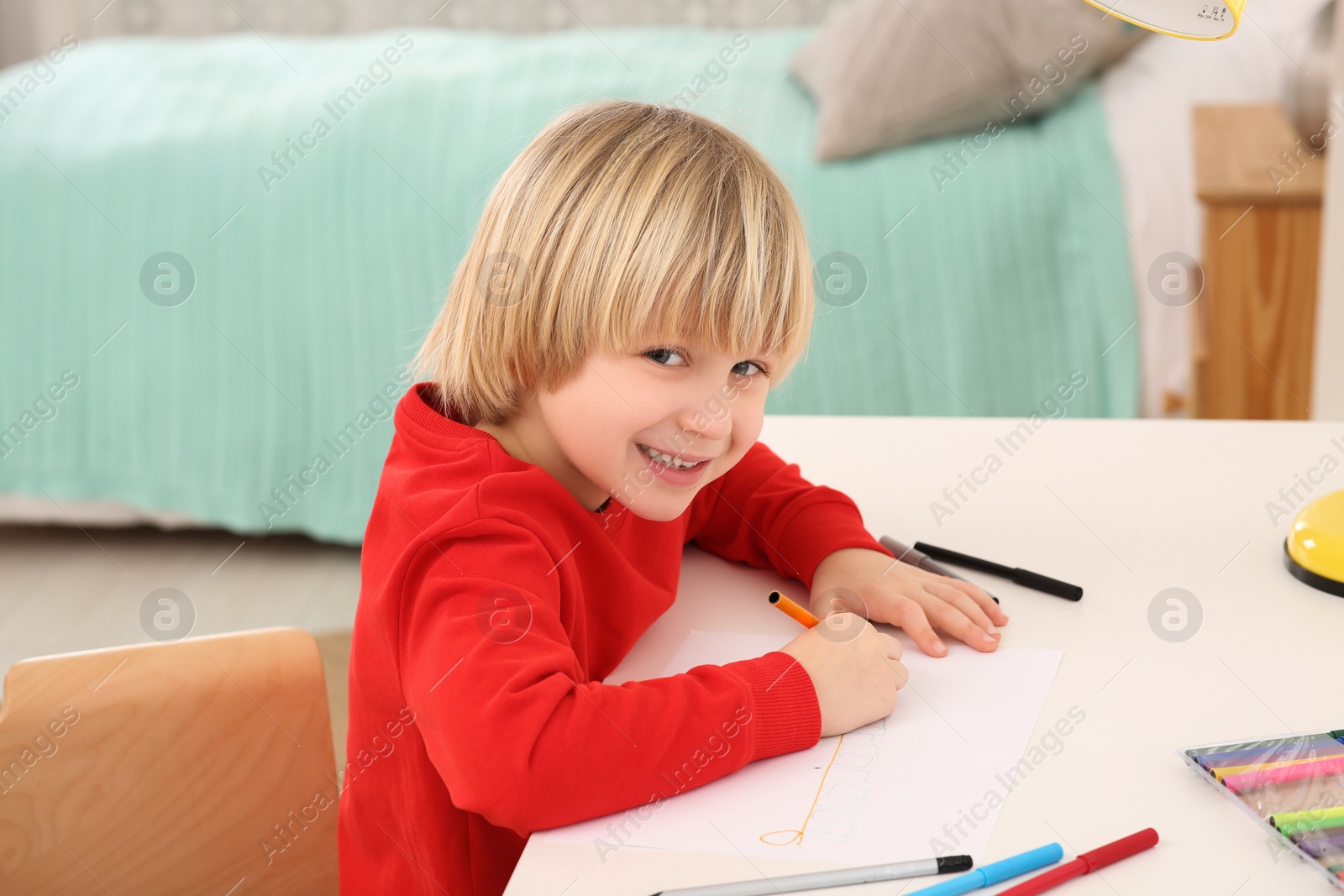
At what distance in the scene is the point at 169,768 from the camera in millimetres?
734

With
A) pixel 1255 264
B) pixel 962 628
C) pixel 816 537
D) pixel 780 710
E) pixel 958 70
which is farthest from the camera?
pixel 958 70

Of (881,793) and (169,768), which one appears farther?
(169,768)

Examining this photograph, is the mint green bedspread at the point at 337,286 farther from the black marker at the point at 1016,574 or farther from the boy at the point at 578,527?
the boy at the point at 578,527

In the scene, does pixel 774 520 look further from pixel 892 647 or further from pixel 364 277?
pixel 364 277

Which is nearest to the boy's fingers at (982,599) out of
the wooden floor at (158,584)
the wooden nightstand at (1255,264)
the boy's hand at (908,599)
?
the boy's hand at (908,599)

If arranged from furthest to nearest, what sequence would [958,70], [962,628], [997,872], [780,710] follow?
[958,70] < [962,628] < [780,710] < [997,872]

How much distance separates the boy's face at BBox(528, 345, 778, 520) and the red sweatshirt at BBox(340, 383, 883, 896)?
0.12ft

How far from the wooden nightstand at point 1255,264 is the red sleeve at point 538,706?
1.44m

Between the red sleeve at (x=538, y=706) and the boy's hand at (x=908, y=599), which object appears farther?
the boy's hand at (x=908, y=599)

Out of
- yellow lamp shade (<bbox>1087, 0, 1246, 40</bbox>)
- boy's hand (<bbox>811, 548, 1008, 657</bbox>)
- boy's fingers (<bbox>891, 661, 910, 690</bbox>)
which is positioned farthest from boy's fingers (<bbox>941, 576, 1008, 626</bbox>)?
yellow lamp shade (<bbox>1087, 0, 1246, 40</bbox>)

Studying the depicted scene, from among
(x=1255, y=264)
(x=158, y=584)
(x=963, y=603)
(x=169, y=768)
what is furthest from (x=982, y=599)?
(x=158, y=584)

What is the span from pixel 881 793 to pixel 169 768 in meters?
0.46

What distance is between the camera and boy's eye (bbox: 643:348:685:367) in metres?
0.67

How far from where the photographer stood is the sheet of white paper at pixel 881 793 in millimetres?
530
